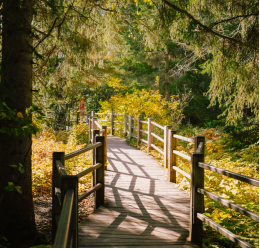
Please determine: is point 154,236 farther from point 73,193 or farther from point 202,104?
point 202,104

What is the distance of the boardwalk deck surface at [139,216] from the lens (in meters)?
3.61

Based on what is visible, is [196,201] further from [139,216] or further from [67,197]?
[67,197]

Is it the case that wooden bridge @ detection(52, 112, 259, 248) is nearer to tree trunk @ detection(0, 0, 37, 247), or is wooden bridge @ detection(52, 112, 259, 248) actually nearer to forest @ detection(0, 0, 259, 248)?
forest @ detection(0, 0, 259, 248)

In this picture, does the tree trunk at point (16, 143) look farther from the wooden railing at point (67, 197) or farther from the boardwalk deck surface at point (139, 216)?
the boardwalk deck surface at point (139, 216)

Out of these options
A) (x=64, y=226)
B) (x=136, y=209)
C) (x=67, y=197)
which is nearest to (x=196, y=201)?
(x=136, y=209)

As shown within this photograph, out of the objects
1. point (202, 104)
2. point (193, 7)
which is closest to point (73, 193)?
point (193, 7)

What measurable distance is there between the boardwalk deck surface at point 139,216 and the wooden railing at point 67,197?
422mm

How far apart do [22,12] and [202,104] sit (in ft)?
62.0

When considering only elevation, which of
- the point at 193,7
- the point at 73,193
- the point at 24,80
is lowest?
the point at 73,193

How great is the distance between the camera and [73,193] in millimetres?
2480

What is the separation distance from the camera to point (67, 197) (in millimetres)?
2344

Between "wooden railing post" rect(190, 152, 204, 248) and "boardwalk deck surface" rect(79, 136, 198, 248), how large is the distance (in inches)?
6.1

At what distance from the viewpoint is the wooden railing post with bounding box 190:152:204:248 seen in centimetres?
369

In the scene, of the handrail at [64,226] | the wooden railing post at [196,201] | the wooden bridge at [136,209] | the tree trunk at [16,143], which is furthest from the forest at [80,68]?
the handrail at [64,226]
